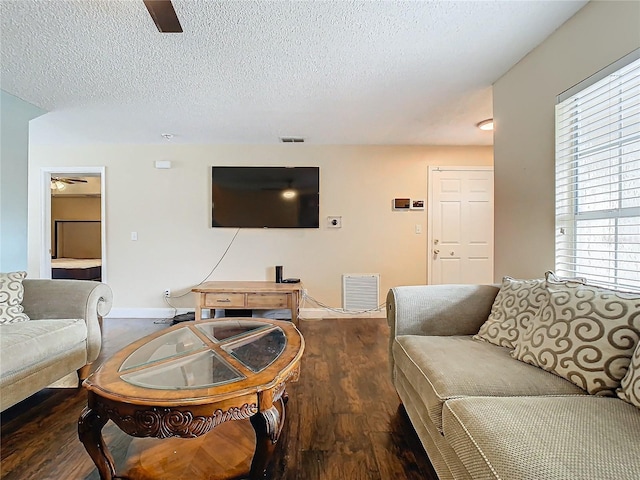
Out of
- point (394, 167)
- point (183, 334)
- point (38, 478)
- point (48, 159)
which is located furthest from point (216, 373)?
point (48, 159)

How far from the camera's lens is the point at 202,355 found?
4.70 feet

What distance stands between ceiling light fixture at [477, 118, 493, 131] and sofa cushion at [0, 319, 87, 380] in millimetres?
3914

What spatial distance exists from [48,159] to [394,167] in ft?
14.7

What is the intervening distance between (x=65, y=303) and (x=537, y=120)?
3435mm

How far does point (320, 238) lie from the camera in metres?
3.91

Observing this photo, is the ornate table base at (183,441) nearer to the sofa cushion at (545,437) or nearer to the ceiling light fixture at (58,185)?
the sofa cushion at (545,437)

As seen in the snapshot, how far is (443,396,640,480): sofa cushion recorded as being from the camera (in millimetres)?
711

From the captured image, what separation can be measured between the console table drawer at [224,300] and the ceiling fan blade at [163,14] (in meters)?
2.50

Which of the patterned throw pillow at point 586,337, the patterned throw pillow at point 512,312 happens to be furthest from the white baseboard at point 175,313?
the patterned throw pillow at point 586,337

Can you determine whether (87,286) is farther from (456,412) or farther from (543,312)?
(543,312)

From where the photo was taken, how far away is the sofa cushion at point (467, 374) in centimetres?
112

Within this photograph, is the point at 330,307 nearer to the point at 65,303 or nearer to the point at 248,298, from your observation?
the point at 248,298

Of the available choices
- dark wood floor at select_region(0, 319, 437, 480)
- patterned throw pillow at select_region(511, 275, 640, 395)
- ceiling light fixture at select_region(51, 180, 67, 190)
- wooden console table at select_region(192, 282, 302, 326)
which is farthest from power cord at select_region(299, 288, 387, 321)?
ceiling light fixture at select_region(51, 180, 67, 190)

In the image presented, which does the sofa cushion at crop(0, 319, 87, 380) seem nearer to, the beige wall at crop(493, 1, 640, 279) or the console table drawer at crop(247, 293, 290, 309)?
the console table drawer at crop(247, 293, 290, 309)
